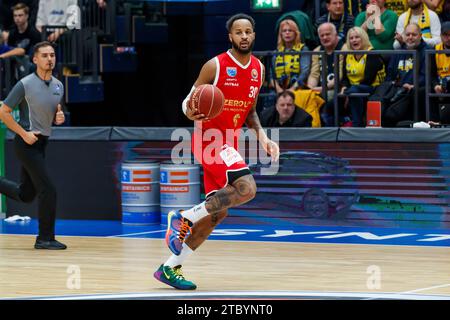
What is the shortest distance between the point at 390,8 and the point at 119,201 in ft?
15.8

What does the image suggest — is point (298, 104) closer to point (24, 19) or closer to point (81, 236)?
point (81, 236)

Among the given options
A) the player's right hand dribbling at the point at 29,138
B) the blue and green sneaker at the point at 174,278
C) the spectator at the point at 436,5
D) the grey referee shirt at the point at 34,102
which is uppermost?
the spectator at the point at 436,5

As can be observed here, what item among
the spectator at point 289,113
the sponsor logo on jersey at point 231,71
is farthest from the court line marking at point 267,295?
the spectator at point 289,113

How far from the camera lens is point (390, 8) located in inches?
642

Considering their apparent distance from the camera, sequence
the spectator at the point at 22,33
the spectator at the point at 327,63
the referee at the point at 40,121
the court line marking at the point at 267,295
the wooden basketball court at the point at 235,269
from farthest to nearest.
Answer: the spectator at the point at 22,33
the spectator at the point at 327,63
the referee at the point at 40,121
the wooden basketball court at the point at 235,269
the court line marking at the point at 267,295

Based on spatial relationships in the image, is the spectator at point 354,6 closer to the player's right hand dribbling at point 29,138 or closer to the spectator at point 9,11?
the spectator at point 9,11

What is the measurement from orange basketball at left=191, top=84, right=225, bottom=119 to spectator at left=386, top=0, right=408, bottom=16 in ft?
25.0

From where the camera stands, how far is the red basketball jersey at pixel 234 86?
962 centimetres

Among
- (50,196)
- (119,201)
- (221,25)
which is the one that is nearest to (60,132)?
(119,201)

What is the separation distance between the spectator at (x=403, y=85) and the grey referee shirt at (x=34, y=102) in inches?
179
